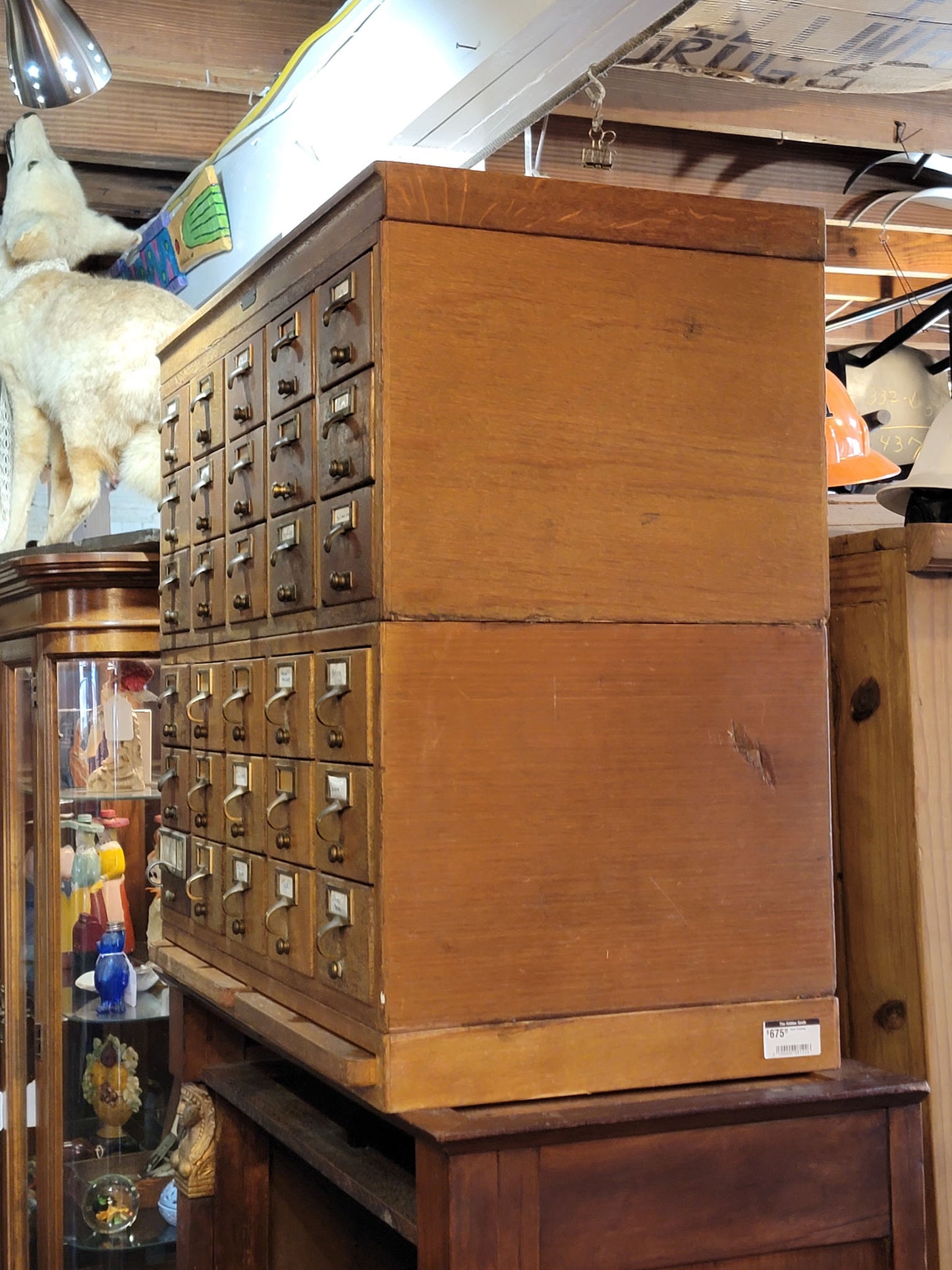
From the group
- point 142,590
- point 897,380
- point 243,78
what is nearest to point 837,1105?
point 142,590

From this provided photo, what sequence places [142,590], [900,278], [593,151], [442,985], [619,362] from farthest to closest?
1. [900,278]
2. [142,590]
3. [593,151]
4. [619,362]
5. [442,985]

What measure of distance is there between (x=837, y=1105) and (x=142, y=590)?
69.8 inches

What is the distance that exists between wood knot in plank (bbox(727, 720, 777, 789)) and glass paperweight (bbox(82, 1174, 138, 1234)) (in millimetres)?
1998

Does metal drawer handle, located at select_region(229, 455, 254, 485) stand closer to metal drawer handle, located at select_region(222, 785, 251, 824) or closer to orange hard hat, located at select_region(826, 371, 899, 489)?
metal drawer handle, located at select_region(222, 785, 251, 824)

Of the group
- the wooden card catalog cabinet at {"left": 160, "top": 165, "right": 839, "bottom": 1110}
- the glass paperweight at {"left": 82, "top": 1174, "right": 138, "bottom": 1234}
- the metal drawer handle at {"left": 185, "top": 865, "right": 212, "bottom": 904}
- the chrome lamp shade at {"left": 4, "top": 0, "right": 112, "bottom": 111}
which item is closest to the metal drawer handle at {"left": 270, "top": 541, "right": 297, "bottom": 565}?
the wooden card catalog cabinet at {"left": 160, "top": 165, "right": 839, "bottom": 1110}

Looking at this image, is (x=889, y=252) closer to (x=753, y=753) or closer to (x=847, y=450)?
(x=847, y=450)

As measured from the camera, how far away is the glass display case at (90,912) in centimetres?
284

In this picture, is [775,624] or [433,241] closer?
[433,241]

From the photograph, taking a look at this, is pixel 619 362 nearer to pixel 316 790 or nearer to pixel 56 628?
pixel 316 790

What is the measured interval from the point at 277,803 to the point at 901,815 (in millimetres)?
771

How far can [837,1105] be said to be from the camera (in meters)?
1.53

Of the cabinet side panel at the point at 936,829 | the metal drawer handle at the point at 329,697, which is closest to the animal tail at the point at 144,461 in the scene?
the metal drawer handle at the point at 329,697

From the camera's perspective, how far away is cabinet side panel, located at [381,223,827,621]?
4.93 ft

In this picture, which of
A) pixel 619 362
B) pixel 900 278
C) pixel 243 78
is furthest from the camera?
pixel 900 278
